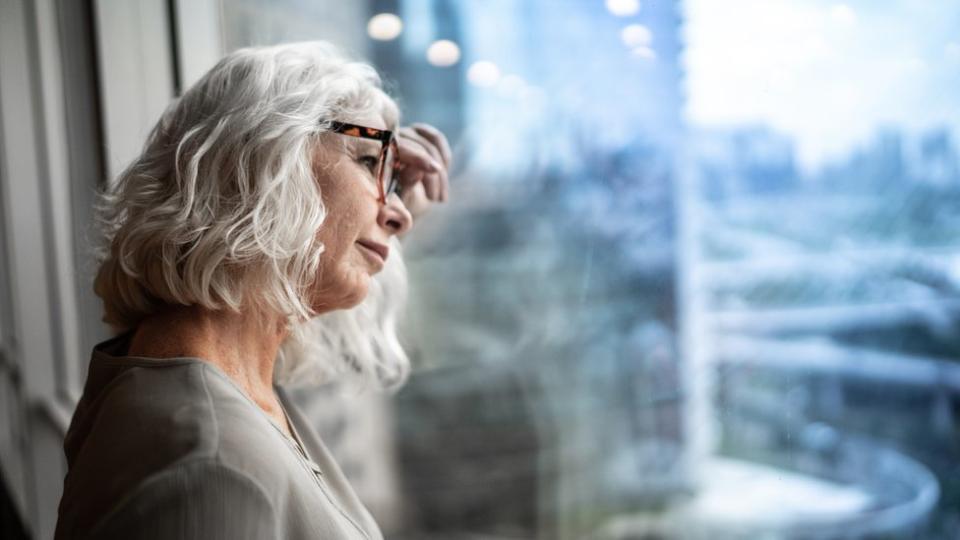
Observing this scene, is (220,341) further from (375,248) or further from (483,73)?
(483,73)

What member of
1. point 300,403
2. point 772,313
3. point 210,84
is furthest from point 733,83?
point 300,403

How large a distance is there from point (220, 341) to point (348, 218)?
0.23 m

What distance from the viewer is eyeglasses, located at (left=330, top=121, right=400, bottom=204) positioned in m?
1.11

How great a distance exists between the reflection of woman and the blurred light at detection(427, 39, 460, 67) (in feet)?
1.07

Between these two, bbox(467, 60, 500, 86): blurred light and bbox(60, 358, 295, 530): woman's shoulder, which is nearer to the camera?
bbox(60, 358, 295, 530): woman's shoulder

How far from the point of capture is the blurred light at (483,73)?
57.9 inches

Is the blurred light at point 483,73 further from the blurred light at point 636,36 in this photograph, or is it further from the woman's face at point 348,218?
the woman's face at point 348,218

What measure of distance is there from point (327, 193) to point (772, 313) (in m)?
0.62

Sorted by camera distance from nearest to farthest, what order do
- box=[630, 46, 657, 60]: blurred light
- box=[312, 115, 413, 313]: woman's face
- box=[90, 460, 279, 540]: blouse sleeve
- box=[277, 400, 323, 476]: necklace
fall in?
box=[90, 460, 279, 540]: blouse sleeve < box=[277, 400, 323, 476]: necklace < box=[312, 115, 413, 313]: woman's face < box=[630, 46, 657, 60]: blurred light

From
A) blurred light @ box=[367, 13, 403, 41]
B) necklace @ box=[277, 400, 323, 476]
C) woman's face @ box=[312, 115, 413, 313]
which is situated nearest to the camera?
necklace @ box=[277, 400, 323, 476]

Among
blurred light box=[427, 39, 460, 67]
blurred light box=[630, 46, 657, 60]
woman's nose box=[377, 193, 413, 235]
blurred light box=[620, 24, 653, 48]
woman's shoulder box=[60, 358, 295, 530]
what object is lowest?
woman's shoulder box=[60, 358, 295, 530]

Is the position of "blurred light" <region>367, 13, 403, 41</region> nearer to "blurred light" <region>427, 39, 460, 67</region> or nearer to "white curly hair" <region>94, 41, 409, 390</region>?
"blurred light" <region>427, 39, 460, 67</region>

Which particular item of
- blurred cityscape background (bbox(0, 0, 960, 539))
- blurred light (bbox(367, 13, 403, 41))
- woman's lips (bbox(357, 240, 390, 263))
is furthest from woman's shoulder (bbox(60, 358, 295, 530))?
blurred light (bbox(367, 13, 403, 41))

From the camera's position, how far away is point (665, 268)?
1.28m
